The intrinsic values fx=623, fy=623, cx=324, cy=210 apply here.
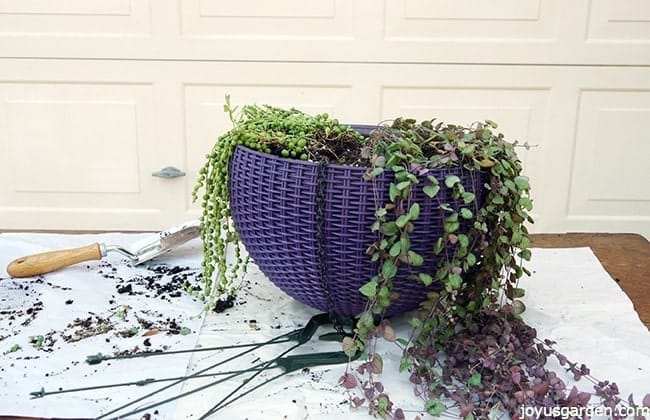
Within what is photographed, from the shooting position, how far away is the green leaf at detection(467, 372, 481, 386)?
67cm

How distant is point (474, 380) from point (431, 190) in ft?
0.69

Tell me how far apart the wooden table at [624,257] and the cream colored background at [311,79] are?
3.24 ft

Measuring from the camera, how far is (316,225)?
723mm

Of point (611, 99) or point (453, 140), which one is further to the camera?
point (611, 99)

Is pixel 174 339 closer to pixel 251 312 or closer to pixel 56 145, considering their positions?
pixel 251 312

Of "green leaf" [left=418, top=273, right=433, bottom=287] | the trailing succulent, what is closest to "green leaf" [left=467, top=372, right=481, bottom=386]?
the trailing succulent

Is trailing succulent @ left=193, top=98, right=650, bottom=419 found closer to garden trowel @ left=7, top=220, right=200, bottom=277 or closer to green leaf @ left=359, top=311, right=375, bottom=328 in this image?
green leaf @ left=359, top=311, right=375, bottom=328

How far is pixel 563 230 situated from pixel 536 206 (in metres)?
0.13

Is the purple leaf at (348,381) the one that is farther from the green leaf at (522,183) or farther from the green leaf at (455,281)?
the green leaf at (522,183)

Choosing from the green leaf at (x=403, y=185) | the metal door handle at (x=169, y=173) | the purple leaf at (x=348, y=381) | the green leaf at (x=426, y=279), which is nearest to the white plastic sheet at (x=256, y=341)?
the purple leaf at (x=348, y=381)

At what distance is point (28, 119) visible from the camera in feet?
6.95

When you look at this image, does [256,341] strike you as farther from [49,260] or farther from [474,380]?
[49,260]

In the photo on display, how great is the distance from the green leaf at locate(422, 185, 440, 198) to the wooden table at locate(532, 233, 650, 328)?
42 cm

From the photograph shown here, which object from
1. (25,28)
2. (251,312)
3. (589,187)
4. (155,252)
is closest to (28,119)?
(25,28)
